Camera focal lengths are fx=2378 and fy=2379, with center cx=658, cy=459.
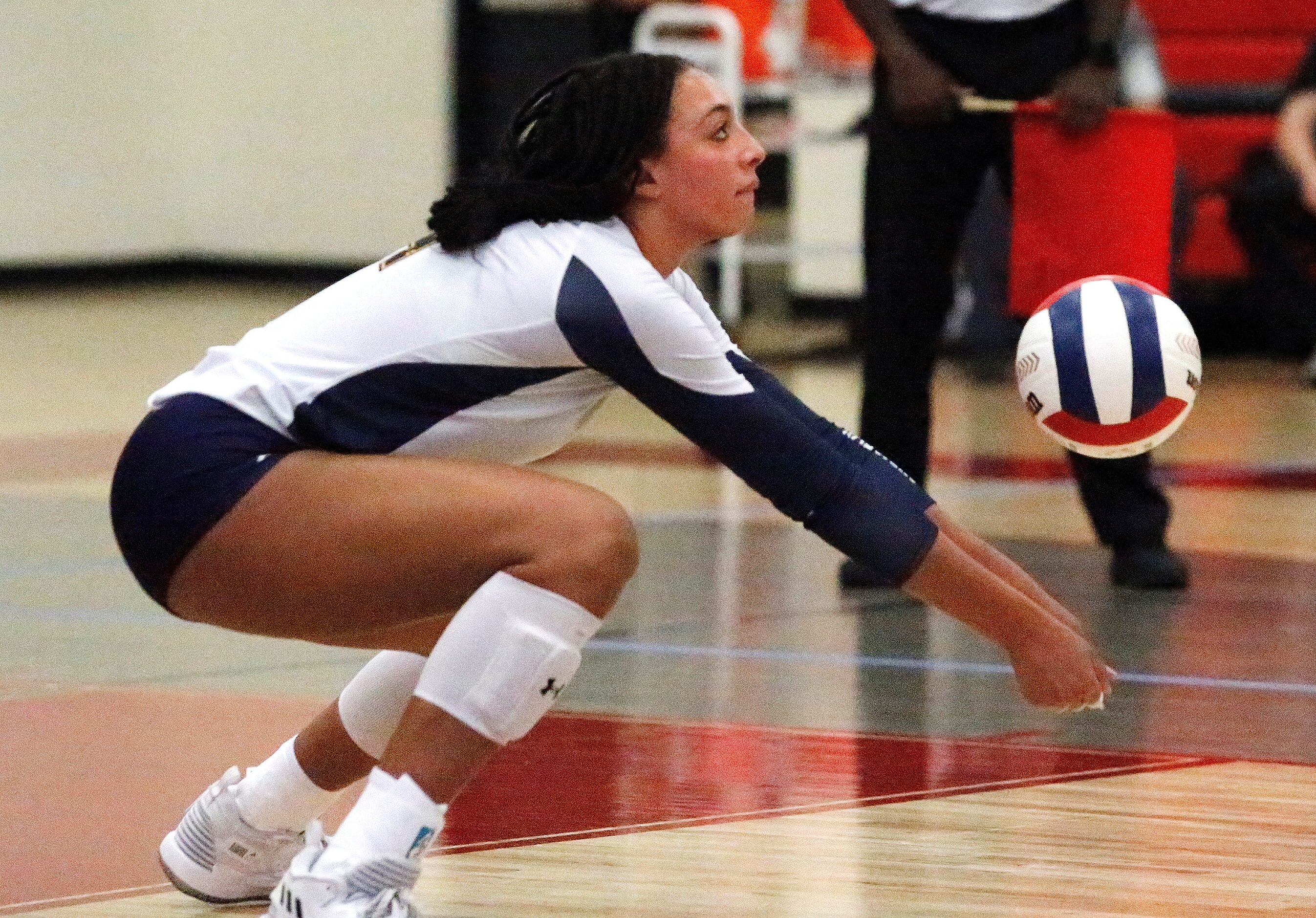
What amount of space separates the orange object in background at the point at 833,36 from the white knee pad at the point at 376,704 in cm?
835

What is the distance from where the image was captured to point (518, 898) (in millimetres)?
2748

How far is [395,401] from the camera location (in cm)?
266

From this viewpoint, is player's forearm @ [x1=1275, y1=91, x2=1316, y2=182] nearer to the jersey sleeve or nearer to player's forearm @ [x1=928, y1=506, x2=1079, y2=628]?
player's forearm @ [x1=928, y1=506, x2=1079, y2=628]

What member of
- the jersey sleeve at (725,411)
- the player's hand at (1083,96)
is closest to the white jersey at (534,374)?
the jersey sleeve at (725,411)

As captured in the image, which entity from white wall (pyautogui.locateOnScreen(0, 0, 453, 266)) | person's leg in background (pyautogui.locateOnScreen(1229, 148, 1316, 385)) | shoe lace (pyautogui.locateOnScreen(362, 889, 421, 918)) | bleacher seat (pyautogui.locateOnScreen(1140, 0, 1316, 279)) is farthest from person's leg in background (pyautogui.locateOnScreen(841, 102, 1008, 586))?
white wall (pyautogui.locateOnScreen(0, 0, 453, 266))

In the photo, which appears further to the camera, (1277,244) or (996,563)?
→ (1277,244)

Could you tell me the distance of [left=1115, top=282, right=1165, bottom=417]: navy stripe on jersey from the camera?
3.56 meters

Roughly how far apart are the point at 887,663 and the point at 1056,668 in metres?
1.63

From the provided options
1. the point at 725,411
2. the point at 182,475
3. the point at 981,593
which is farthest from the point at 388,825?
the point at 981,593

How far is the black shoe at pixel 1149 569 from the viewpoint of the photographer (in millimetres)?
4883

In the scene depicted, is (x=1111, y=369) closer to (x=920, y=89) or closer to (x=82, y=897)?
(x=920, y=89)

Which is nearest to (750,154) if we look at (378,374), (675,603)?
(378,374)

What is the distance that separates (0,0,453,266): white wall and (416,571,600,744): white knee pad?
886 cm

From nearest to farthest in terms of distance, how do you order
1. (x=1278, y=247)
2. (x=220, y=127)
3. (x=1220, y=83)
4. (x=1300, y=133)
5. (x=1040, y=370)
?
1. (x=1040, y=370)
2. (x=1300, y=133)
3. (x=1278, y=247)
4. (x=1220, y=83)
5. (x=220, y=127)
